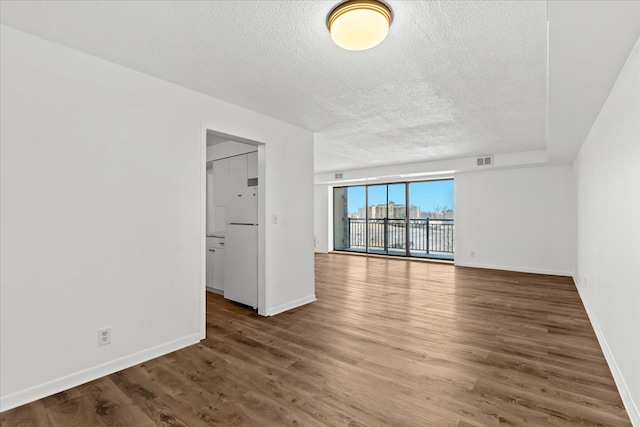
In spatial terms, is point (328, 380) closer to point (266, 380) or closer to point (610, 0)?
point (266, 380)

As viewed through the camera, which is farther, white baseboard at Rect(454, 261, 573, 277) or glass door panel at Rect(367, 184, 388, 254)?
glass door panel at Rect(367, 184, 388, 254)

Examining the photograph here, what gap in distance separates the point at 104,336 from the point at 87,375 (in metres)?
0.27

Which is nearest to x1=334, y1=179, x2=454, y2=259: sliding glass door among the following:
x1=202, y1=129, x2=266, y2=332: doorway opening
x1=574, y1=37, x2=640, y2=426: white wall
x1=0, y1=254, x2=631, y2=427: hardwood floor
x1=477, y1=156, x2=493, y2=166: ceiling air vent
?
x1=477, y1=156, x2=493, y2=166: ceiling air vent

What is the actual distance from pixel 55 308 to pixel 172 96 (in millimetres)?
1911

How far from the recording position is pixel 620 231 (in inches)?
88.2

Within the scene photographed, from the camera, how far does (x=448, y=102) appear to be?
342 cm

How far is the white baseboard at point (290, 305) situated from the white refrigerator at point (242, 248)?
307mm

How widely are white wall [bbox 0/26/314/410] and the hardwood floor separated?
0.30 m

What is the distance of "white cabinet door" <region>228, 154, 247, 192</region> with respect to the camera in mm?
4383

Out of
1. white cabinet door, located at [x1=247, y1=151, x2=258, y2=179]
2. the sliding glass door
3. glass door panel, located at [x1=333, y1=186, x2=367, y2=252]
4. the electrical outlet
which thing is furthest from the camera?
glass door panel, located at [x1=333, y1=186, x2=367, y2=252]

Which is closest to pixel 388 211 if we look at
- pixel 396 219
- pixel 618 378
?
pixel 396 219

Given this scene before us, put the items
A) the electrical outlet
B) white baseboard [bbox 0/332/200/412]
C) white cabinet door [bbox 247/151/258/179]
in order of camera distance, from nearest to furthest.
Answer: white baseboard [bbox 0/332/200/412], the electrical outlet, white cabinet door [bbox 247/151/258/179]

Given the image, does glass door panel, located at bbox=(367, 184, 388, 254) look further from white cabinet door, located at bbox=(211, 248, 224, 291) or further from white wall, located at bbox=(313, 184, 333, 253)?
white cabinet door, located at bbox=(211, 248, 224, 291)

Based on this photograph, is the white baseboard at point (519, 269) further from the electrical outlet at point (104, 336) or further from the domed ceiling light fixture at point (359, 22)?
the electrical outlet at point (104, 336)
